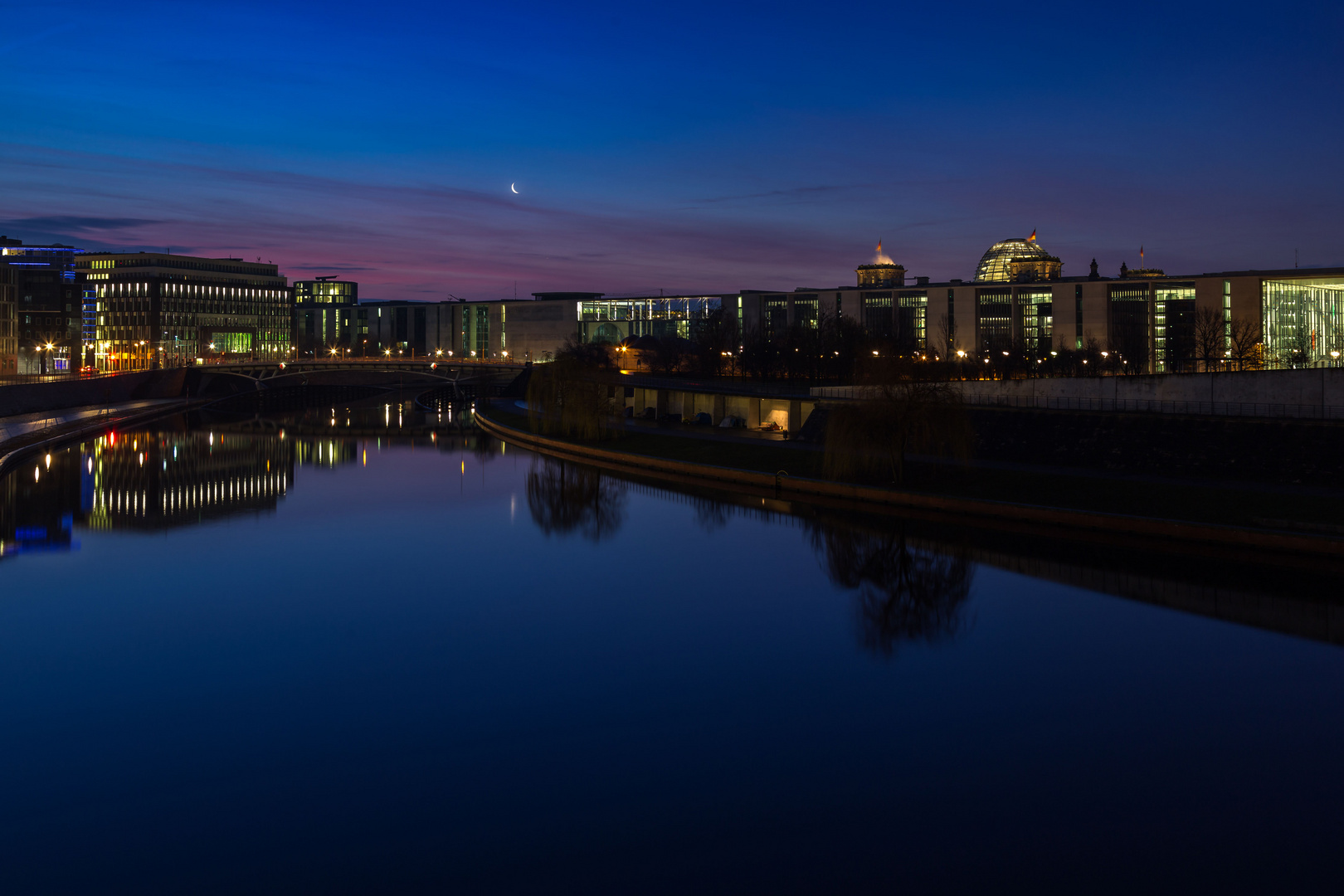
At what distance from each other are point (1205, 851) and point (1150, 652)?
6.25 meters

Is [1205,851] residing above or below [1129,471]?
below

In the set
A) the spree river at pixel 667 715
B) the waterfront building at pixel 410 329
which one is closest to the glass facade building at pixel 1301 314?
the spree river at pixel 667 715

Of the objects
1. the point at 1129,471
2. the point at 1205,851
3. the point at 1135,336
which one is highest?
the point at 1135,336

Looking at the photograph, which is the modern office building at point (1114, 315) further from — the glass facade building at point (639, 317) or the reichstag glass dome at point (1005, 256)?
the glass facade building at point (639, 317)

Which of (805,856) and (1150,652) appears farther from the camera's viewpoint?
(1150,652)

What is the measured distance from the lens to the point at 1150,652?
592 inches

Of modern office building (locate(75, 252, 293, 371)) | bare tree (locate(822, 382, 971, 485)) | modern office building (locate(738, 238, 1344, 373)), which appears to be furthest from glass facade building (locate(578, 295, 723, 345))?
bare tree (locate(822, 382, 971, 485))

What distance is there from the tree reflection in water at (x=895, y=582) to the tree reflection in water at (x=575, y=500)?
5.30 meters

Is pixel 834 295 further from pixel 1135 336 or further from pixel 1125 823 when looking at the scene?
pixel 1125 823

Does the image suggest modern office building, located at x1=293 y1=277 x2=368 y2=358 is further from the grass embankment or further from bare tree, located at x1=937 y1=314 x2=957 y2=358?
the grass embankment

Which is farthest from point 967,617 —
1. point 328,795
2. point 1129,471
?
point 1129,471

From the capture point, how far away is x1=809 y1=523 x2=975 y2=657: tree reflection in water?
16.5 meters

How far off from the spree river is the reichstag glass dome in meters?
78.1

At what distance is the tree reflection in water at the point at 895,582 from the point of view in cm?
1655
